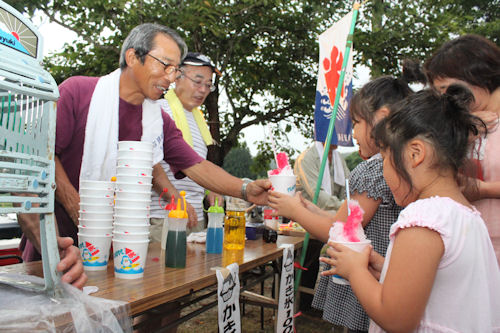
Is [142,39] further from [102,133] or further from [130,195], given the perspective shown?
[130,195]

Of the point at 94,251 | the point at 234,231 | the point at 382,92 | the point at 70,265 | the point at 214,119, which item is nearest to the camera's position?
the point at 70,265

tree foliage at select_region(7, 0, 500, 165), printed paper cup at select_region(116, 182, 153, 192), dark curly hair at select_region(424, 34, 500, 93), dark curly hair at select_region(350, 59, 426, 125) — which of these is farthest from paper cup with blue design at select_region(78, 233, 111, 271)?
tree foliage at select_region(7, 0, 500, 165)

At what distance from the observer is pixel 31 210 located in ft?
→ 3.37

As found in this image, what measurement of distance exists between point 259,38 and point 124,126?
6.27 metres

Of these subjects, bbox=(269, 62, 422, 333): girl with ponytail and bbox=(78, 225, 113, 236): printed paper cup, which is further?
bbox=(269, 62, 422, 333): girl with ponytail

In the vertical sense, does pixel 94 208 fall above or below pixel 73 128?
below

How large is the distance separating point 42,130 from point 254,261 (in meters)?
1.41

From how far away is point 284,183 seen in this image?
207 centimetres

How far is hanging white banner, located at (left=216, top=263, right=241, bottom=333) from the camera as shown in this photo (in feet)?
5.80

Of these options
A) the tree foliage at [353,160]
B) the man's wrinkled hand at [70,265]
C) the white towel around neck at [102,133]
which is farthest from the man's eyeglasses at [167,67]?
the tree foliage at [353,160]

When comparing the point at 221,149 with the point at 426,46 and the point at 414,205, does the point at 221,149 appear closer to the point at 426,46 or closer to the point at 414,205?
the point at 426,46

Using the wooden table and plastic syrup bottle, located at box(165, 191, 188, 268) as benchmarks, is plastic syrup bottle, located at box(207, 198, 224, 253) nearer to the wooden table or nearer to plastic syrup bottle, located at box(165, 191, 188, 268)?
the wooden table

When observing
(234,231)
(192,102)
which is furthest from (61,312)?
(192,102)

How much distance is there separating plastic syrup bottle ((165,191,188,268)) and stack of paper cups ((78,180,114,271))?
29 cm
